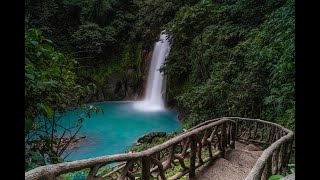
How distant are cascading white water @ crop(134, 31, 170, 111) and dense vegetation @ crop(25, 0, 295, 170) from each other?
87cm

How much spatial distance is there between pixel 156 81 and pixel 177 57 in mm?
4977

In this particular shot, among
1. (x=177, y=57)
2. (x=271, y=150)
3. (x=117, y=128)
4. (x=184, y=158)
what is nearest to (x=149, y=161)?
(x=184, y=158)

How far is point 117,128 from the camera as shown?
15.8 metres

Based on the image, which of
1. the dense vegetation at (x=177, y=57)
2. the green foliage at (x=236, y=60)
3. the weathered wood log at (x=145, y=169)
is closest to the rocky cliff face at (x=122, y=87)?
the dense vegetation at (x=177, y=57)

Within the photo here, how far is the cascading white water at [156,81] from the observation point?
1923cm

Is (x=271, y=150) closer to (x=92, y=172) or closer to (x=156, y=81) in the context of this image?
(x=92, y=172)

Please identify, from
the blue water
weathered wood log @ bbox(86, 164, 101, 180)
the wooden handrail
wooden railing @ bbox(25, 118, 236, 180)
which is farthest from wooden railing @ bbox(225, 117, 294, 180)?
the blue water

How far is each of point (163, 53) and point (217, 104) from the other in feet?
31.1

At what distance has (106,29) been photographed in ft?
69.7

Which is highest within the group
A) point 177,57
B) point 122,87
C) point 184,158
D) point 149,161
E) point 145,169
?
point 177,57

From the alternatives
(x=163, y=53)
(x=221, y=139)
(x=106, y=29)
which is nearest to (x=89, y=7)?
(x=106, y=29)

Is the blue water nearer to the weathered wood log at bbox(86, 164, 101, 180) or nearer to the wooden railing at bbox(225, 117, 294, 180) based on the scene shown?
the wooden railing at bbox(225, 117, 294, 180)

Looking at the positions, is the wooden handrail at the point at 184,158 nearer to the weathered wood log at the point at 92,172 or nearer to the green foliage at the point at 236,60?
the weathered wood log at the point at 92,172
